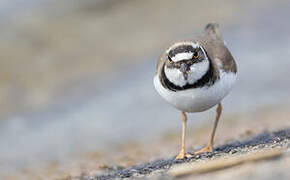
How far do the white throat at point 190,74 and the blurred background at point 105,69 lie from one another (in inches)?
171

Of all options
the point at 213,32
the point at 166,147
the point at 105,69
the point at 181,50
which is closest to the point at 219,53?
the point at 181,50

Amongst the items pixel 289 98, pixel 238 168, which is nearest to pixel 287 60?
pixel 289 98

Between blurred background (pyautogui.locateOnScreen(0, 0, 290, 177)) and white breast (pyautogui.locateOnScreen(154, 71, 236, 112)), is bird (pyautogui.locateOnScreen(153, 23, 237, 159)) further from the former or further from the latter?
blurred background (pyautogui.locateOnScreen(0, 0, 290, 177))

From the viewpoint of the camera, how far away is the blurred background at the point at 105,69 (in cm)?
1124

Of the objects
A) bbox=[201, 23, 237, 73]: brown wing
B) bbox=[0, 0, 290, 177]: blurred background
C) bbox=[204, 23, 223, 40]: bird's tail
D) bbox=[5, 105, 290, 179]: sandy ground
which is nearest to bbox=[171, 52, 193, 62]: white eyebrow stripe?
bbox=[201, 23, 237, 73]: brown wing

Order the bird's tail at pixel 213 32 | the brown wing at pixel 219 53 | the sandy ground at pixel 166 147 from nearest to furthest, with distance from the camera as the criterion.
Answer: the brown wing at pixel 219 53
the sandy ground at pixel 166 147
the bird's tail at pixel 213 32

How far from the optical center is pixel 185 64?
6047 mm

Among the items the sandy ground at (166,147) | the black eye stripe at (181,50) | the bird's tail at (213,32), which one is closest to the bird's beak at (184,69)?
the black eye stripe at (181,50)

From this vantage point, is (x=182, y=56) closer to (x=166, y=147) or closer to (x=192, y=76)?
(x=192, y=76)

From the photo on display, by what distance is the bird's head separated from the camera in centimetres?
604

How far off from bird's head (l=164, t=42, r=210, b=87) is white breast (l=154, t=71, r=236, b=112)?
138mm

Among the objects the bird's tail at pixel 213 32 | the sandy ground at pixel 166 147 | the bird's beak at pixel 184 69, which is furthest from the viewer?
the bird's tail at pixel 213 32

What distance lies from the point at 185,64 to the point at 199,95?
0.40 metres

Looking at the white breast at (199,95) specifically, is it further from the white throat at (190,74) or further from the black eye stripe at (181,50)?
the black eye stripe at (181,50)
